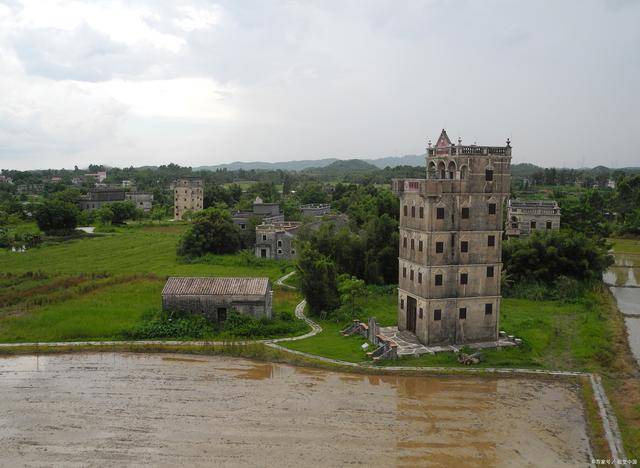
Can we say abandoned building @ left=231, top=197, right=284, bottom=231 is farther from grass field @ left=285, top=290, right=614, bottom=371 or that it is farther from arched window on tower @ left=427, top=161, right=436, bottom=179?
arched window on tower @ left=427, top=161, right=436, bottom=179

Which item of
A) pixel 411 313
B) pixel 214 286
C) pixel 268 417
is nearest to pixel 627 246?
pixel 411 313

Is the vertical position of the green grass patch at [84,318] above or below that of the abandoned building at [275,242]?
below

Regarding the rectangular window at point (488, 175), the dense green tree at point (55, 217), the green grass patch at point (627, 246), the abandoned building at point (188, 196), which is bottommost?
the green grass patch at point (627, 246)

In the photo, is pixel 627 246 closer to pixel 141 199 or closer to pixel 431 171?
pixel 431 171

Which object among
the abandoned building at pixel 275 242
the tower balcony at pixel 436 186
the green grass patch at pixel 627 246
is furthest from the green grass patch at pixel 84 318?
the green grass patch at pixel 627 246

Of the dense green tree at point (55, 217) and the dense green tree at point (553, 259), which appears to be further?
the dense green tree at point (55, 217)

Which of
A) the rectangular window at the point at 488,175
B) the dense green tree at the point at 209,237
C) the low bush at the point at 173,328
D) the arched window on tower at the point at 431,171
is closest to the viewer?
the rectangular window at the point at 488,175

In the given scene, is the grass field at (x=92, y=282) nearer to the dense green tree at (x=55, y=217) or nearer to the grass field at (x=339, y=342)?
the grass field at (x=339, y=342)
